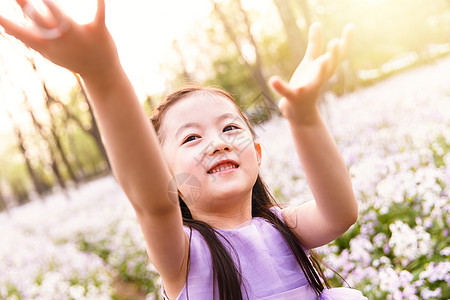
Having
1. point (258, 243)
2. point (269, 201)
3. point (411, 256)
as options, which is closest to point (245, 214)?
point (258, 243)

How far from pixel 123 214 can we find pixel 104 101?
10.2m

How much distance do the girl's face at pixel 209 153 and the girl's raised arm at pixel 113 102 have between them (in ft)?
1.02

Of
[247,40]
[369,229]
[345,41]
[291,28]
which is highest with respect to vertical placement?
[247,40]

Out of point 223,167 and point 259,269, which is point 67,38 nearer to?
point 223,167

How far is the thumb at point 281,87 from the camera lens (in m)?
1.03

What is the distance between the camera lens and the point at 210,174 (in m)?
1.49

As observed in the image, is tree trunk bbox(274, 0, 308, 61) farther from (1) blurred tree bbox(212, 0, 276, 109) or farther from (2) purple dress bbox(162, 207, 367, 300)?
(2) purple dress bbox(162, 207, 367, 300)

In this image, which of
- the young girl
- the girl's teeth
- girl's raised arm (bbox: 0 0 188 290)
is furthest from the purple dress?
girl's raised arm (bbox: 0 0 188 290)

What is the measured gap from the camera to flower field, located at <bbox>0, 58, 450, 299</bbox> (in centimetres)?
310

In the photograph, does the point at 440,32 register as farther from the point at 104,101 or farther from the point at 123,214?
the point at 104,101

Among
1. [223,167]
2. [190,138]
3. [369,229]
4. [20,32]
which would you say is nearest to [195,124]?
[190,138]

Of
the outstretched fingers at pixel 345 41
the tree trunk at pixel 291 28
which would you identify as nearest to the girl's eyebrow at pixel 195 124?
the outstretched fingers at pixel 345 41

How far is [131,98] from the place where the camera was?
3.22ft

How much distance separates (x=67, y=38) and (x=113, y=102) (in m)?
0.16
